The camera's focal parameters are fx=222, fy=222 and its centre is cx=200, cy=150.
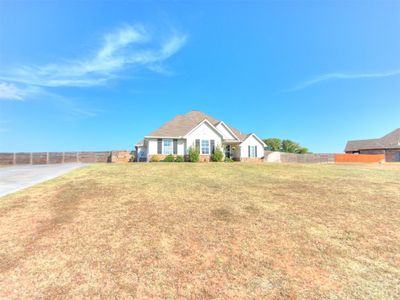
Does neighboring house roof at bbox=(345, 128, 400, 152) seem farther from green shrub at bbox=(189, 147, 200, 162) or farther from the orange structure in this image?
green shrub at bbox=(189, 147, 200, 162)

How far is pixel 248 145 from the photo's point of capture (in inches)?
1168

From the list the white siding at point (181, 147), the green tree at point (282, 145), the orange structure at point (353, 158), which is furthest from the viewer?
the green tree at point (282, 145)

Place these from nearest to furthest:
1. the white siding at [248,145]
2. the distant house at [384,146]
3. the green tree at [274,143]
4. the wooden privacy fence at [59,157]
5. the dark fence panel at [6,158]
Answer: the dark fence panel at [6,158] → the wooden privacy fence at [59,157] → the white siding at [248,145] → the distant house at [384,146] → the green tree at [274,143]

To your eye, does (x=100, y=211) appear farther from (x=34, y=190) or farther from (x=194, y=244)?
(x=34, y=190)

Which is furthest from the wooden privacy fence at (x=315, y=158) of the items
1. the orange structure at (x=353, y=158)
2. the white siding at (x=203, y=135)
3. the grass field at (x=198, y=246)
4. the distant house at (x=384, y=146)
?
the grass field at (x=198, y=246)

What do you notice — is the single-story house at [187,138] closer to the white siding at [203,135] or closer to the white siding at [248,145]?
the white siding at [203,135]

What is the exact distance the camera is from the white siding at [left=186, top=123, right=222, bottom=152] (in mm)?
25578

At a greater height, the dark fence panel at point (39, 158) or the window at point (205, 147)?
the window at point (205, 147)

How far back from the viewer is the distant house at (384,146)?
41.7 m

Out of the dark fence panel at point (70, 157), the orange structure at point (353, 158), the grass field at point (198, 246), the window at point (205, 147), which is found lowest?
the grass field at point (198, 246)

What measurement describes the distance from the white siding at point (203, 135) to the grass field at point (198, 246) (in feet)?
56.5

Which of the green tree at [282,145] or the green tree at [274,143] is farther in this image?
the green tree at [274,143]

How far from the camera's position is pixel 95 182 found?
10.8 metres

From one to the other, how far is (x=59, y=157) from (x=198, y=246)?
3112 centimetres
